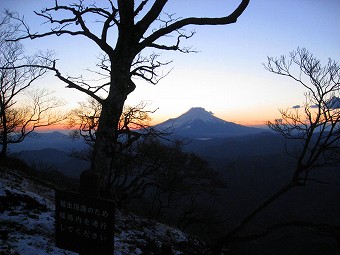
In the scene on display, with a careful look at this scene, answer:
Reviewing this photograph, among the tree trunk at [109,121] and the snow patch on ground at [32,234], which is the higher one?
the tree trunk at [109,121]

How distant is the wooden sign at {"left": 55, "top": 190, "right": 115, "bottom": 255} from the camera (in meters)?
3.23

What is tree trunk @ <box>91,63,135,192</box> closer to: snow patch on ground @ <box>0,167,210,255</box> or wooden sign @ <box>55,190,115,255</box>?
wooden sign @ <box>55,190,115,255</box>

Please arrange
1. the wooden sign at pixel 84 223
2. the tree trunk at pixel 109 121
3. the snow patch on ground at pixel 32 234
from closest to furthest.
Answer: the wooden sign at pixel 84 223, the tree trunk at pixel 109 121, the snow patch on ground at pixel 32 234

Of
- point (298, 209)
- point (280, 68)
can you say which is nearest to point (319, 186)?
point (298, 209)

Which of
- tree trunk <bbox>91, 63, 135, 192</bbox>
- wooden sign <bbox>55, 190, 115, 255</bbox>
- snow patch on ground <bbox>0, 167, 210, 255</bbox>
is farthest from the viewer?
snow patch on ground <bbox>0, 167, 210, 255</bbox>

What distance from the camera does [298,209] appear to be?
279 feet

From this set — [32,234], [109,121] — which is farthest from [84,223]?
[32,234]

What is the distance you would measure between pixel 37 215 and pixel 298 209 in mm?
93668

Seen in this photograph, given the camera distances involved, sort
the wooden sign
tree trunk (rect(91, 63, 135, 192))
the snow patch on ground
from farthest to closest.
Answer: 1. the snow patch on ground
2. tree trunk (rect(91, 63, 135, 192))
3. the wooden sign

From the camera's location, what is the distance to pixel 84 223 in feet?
11.2

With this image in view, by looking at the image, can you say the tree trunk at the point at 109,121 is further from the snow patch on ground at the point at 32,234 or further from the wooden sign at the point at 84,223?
the snow patch on ground at the point at 32,234

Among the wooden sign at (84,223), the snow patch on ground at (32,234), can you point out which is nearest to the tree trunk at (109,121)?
the wooden sign at (84,223)

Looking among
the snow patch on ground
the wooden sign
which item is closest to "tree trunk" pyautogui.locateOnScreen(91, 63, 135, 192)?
the wooden sign

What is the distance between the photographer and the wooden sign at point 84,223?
3.23 meters
